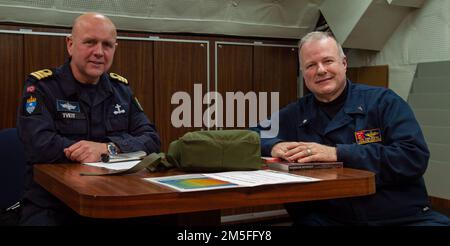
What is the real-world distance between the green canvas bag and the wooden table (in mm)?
76

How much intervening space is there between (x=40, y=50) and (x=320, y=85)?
2434 mm

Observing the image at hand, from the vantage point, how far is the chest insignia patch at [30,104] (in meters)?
2.16

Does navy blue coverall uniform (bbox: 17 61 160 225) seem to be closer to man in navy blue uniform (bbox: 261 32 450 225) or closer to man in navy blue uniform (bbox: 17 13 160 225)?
man in navy blue uniform (bbox: 17 13 160 225)

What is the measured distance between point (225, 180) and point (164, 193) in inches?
9.7

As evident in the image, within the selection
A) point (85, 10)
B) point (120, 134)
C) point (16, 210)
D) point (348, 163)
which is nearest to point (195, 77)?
point (85, 10)

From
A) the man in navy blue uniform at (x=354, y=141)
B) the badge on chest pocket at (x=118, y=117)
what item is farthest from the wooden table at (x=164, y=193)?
the badge on chest pocket at (x=118, y=117)

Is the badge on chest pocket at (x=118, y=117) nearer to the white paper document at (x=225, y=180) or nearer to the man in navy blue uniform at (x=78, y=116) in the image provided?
the man in navy blue uniform at (x=78, y=116)

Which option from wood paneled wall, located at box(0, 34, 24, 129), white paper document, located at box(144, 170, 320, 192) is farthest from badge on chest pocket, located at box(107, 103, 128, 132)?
wood paneled wall, located at box(0, 34, 24, 129)

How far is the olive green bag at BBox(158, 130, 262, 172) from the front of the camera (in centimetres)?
154

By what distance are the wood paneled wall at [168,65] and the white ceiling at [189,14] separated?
0.08 m

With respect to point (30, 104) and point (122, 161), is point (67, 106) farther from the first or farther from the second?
point (122, 161)

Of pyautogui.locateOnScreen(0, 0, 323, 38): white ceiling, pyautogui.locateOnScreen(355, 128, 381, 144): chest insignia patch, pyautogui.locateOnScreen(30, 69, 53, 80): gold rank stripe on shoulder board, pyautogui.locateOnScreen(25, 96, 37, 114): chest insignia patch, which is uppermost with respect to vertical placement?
pyautogui.locateOnScreen(0, 0, 323, 38): white ceiling
